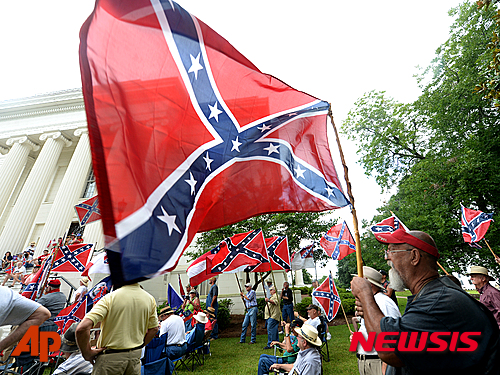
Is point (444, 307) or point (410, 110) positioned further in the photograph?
point (410, 110)

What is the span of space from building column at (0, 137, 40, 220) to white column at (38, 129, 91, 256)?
22.4 ft

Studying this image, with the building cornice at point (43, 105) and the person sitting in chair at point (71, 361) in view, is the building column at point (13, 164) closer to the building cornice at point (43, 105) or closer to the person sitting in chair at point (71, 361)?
the building cornice at point (43, 105)

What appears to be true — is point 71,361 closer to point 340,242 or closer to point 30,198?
point 340,242

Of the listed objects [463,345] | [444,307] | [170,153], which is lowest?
[463,345]

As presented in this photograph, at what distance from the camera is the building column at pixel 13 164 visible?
23391 millimetres

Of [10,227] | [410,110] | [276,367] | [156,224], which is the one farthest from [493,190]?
[10,227]

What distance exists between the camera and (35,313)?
271 cm

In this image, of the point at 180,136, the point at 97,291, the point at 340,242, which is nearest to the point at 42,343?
the point at 97,291

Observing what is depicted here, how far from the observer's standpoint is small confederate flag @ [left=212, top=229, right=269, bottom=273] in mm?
8742

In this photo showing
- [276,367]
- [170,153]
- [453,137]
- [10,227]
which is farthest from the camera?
[10,227]

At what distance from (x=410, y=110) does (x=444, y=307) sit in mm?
18937

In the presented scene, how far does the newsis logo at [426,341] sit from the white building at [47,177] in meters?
19.4

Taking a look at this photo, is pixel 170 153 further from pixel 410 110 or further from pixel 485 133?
pixel 410 110

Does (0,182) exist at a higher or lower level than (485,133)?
lower
